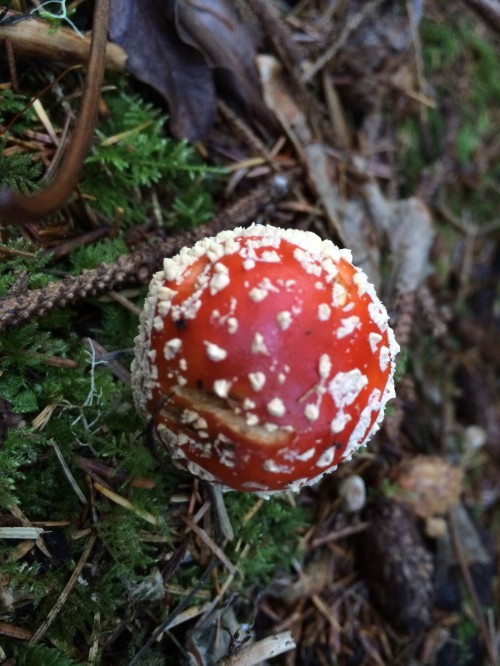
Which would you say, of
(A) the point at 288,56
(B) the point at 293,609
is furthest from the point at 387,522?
(A) the point at 288,56

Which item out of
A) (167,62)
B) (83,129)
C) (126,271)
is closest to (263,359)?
(126,271)

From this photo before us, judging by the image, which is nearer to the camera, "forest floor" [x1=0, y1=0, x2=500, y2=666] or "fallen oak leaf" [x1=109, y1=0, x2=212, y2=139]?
"forest floor" [x1=0, y1=0, x2=500, y2=666]

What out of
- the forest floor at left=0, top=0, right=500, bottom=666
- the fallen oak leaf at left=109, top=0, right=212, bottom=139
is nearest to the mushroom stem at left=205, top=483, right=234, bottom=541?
the forest floor at left=0, top=0, right=500, bottom=666

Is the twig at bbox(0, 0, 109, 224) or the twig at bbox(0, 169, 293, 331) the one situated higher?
the twig at bbox(0, 0, 109, 224)

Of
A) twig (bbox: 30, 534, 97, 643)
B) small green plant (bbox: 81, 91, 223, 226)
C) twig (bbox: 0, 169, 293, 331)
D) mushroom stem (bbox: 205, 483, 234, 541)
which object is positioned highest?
small green plant (bbox: 81, 91, 223, 226)

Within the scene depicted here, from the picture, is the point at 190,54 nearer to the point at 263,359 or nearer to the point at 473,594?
the point at 263,359

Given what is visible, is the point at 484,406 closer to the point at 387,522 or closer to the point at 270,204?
the point at 387,522

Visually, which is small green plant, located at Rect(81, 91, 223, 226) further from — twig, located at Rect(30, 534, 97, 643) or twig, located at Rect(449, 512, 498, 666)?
twig, located at Rect(449, 512, 498, 666)

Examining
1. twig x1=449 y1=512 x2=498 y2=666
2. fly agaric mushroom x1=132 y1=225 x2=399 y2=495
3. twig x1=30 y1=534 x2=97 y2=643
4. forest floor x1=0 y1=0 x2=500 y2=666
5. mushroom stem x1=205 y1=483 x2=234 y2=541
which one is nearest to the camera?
fly agaric mushroom x1=132 y1=225 x2=399 y2=495
